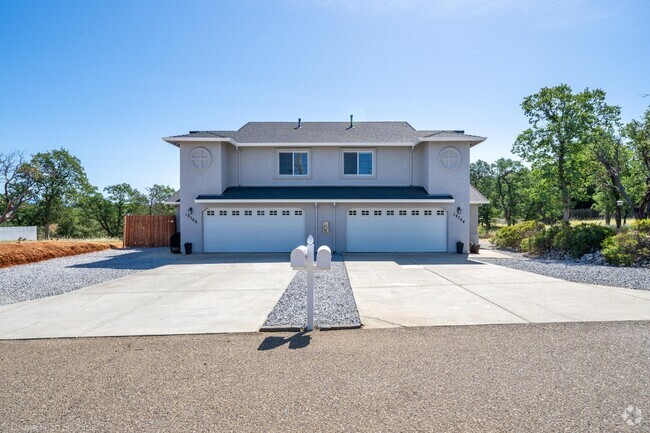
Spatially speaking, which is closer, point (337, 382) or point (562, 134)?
point (337, 382)

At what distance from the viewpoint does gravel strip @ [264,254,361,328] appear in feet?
17.4

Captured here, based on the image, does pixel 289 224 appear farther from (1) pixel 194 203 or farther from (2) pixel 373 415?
(2) pixel 373 415

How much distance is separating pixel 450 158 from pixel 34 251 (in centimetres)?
1794

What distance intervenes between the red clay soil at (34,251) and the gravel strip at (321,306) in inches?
439

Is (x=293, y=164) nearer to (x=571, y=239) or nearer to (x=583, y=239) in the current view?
(x=571, y=239)

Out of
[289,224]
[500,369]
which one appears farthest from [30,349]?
[289,224]

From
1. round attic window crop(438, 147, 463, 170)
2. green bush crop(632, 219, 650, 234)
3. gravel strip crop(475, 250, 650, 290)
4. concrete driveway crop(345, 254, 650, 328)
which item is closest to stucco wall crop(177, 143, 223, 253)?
concrete driveway crop(345, 254, 650, 328)

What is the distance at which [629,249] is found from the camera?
11.1m

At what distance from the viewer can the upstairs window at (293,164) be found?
1655 centimetres

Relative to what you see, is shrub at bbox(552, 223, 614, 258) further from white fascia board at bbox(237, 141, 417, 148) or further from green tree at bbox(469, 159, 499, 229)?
green tree at bbox(469, 159, 499, 229)

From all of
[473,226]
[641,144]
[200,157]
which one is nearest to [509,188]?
[641,144]

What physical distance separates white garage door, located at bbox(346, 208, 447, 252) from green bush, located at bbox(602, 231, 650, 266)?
5858 millimetres

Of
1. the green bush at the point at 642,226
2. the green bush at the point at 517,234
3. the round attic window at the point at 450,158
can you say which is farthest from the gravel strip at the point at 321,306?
the green bush at the point at 517,234

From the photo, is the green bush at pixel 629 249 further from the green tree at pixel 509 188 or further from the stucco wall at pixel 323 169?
the green tree at pixel 509 188
